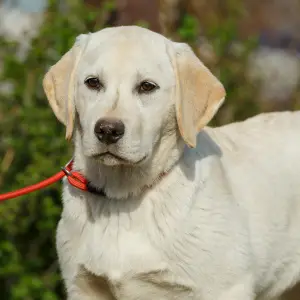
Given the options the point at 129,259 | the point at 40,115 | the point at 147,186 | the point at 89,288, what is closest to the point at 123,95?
the point at 147,186

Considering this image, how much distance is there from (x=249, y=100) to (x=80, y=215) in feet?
10.9

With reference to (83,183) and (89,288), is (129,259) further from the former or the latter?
(83,183)

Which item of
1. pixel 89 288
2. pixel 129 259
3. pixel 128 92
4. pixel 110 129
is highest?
pixel 128 92

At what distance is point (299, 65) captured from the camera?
34.6 feet

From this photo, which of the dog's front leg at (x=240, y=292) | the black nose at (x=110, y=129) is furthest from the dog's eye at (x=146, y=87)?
the dog's front leg at (x=240, y=292)

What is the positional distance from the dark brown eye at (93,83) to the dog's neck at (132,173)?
0.36 metres

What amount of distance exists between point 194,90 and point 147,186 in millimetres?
527

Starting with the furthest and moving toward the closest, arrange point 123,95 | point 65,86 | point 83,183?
point 83,183
point 65,86
point 123,95

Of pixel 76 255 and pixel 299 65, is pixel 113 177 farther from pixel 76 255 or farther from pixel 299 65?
pixel 299 65

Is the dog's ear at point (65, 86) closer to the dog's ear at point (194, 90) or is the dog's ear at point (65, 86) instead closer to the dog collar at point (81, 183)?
the dog collar at point (81, 183)

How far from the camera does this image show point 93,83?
416 cm

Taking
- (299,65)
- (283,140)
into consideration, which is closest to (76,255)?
(283,140)

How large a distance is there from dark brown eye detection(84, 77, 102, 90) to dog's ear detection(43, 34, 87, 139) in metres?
0.13

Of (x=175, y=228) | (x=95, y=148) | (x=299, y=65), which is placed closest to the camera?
(x=95, y=148)
